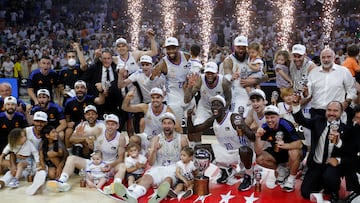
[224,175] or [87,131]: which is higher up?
[87,131]

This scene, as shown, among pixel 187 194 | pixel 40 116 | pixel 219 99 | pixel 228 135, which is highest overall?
pixel 219 99

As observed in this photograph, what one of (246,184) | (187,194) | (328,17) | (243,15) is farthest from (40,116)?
(243,15)

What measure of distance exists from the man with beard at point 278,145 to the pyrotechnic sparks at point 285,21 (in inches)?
410

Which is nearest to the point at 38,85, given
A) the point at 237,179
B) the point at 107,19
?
the point at 237,179

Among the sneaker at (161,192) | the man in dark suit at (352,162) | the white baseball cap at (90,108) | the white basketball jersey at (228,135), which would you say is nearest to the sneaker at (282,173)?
the white basketball jersey at (228,135)

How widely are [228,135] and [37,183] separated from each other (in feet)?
7.87

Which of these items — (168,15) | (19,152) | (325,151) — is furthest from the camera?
(168,15)

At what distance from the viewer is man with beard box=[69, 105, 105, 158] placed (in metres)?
7.00

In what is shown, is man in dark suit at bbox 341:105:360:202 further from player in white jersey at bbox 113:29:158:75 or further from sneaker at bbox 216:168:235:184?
player in white jersey at bbox 113:29:158:75

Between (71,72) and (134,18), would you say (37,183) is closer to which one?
(71,72)

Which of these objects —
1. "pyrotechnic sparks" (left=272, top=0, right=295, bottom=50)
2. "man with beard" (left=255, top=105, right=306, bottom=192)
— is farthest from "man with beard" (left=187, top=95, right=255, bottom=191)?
"pyrotechnic sparks" (left=272, top=0, right=295, bottom=50)

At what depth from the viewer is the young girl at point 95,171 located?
21.8 ft

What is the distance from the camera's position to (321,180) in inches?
225

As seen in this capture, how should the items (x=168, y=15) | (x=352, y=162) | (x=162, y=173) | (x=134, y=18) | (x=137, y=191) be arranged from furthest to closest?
1. (x=134, y=18)
2. (x=168, y=15)
3. (x=162, y=173)
4. (x=137, y=191)
5. (x=352, y=162)
